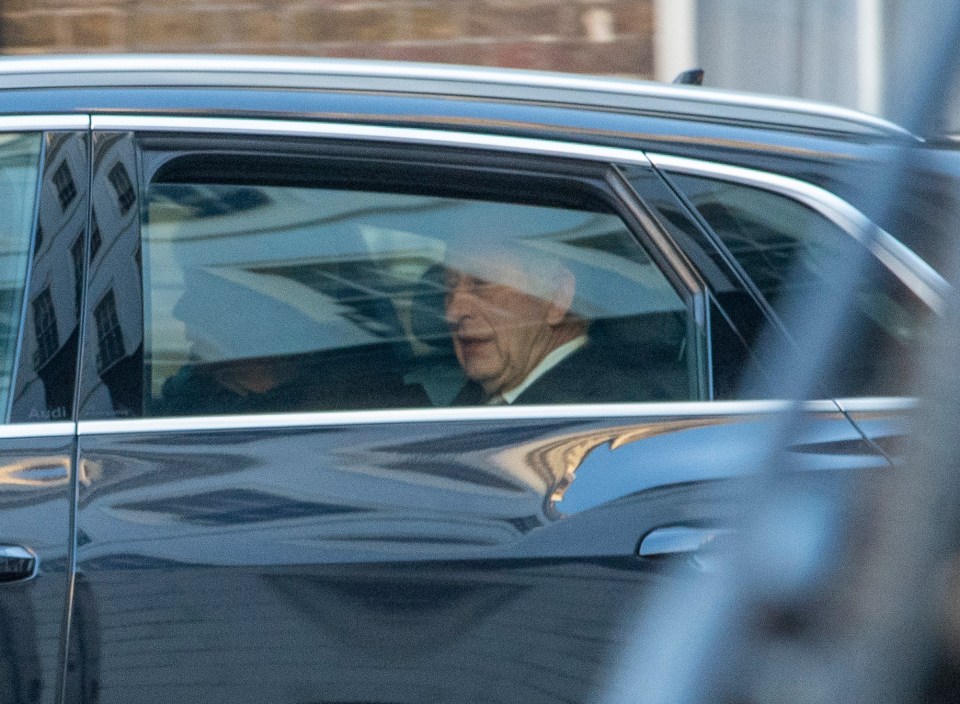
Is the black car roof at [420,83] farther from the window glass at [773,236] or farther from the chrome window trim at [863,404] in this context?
the chrome window trim at [863,404]

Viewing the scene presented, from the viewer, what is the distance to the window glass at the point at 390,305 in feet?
6.66

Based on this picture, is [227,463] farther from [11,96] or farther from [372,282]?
[11,96]

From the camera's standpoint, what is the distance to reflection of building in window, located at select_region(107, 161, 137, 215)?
207 centimetres

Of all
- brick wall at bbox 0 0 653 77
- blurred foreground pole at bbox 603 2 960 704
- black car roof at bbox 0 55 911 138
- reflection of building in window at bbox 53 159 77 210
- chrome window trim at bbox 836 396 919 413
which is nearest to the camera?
blurred foreground pole at bbox 603 2 960 704

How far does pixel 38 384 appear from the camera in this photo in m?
2.01

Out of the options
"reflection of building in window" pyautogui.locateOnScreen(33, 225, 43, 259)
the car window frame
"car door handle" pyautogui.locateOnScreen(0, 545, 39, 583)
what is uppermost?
the car window frame

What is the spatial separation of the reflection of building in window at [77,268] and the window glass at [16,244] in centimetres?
4

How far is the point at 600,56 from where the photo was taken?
19.0 feet

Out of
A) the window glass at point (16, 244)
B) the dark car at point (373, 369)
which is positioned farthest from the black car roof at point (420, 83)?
the window glass at point (16, 244)

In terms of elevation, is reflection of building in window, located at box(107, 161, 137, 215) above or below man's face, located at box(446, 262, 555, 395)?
above

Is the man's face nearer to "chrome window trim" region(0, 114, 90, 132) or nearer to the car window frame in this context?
the car window frame

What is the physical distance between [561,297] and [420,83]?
0.43 m

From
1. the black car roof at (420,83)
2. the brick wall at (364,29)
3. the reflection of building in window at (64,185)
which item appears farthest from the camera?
the brick wall at (364,29)

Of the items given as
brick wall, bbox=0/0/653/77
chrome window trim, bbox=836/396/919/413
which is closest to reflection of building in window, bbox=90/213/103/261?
chrome window trim, bbox=836/396/919/413
